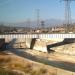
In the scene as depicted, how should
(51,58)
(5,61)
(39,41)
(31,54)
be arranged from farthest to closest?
1. (39,41)
2. (31,54)
3. (51,58)
4. (5,61)

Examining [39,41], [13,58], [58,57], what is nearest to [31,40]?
[39,41]

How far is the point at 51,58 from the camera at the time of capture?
6053 cm

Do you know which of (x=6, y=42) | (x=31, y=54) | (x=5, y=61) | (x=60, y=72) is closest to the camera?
(x=60, y=72)

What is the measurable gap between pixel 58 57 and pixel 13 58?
46.7 ft

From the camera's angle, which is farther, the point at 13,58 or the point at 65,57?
the point at 65,57

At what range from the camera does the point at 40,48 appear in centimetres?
6950

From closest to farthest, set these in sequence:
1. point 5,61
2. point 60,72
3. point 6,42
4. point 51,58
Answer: point 60,72
point 5,61
point 51,58
point 6,42

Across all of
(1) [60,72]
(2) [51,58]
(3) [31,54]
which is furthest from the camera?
(3) [31,54]

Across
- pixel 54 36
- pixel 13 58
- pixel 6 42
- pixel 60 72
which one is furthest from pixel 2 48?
pixel 60 72

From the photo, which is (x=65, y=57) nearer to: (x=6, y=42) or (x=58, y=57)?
(x=58, y=57)

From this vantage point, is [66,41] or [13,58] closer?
[13,58]

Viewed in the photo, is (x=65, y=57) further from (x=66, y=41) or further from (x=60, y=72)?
(x=60, y=72)

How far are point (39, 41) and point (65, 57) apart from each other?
12.5 metres

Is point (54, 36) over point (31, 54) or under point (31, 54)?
over
